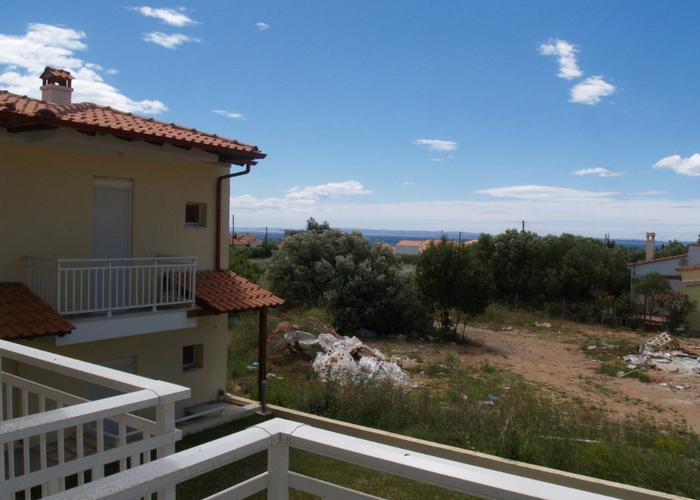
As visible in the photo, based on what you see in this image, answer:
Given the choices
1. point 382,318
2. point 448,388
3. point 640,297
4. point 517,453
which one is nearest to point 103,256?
point 517,453

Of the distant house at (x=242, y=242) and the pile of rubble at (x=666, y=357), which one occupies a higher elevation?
the distant house at (x=242, y=242)

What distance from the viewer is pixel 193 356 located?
35.6 ft

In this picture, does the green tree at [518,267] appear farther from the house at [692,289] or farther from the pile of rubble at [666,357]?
the pile of rubble at [666,357]

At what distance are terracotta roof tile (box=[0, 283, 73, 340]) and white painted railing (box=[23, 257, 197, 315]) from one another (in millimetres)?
242

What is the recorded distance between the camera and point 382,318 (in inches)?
914

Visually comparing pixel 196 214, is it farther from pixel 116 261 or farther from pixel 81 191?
pixel 81 191

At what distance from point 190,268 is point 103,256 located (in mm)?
1418

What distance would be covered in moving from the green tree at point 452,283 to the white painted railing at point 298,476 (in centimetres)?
2198

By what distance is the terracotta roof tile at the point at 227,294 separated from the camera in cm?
968

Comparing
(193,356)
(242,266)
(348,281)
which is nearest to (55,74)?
(193,356)

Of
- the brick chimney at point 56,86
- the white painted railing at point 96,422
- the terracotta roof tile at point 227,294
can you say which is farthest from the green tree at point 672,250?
the white painted railing at point 96,422

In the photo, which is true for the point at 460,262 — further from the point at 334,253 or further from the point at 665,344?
the point at 665,344

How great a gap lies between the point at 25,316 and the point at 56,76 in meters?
5.01

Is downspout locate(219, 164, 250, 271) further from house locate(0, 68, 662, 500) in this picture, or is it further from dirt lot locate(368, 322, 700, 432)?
dirt lot locate(368, 322, 700, 432)
